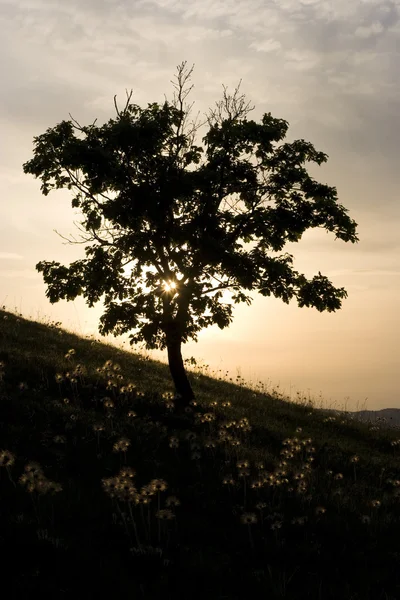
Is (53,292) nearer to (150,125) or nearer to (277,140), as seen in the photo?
(150,125)

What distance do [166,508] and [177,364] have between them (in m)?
9.59

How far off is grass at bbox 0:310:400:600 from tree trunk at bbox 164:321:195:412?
1579 millimetres

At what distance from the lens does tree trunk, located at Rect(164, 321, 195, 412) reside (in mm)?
18234

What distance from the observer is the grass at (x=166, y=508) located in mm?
7020

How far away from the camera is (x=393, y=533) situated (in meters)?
9.88

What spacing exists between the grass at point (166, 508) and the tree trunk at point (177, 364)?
158 cm

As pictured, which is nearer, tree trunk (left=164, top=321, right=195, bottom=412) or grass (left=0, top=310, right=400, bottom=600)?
grass (left=0, top=310, right=400, bottom=600)

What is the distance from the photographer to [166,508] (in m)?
9.42

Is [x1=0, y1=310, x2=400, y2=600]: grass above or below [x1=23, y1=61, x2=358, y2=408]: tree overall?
below

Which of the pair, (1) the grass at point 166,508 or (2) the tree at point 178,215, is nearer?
(1) the grass at point 166,508

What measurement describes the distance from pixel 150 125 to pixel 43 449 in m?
10.5

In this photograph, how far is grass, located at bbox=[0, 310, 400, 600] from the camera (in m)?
7.02

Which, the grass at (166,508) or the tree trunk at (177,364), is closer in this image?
the grass at (166,508)

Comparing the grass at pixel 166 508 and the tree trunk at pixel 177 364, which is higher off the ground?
the tree trunk at pixel 177 364
